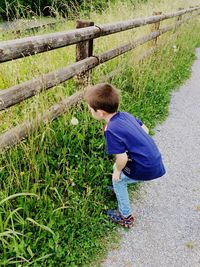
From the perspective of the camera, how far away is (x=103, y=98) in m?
2.51

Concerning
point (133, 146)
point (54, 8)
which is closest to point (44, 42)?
point (133, 146)

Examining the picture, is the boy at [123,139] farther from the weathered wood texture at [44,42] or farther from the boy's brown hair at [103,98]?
the weathered wood texture at [44,42]

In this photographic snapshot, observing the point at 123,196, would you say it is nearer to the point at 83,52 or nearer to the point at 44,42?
the point at 44,42

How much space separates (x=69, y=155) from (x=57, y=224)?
2.51 ft

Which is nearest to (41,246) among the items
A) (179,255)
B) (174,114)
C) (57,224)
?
(57,224)

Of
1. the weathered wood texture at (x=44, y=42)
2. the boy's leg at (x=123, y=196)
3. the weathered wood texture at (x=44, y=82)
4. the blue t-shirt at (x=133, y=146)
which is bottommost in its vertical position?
the boy's leg at (x=123, y=196)

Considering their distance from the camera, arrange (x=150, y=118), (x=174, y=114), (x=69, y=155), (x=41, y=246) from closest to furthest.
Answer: (x=41, y=246) → (x=69, y=155) → (x=150, y=118) → (x=174, y=114)

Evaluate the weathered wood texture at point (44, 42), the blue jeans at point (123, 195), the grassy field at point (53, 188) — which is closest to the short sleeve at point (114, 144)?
the blue jeans at point (123, 195)

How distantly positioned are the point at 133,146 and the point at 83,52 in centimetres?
163

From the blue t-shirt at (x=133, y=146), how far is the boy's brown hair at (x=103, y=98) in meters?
0.12

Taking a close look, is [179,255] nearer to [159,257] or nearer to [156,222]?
[159,257]

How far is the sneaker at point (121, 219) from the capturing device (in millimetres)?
2862

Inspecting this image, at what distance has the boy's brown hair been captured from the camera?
251 cm

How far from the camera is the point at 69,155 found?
317 centimetres
